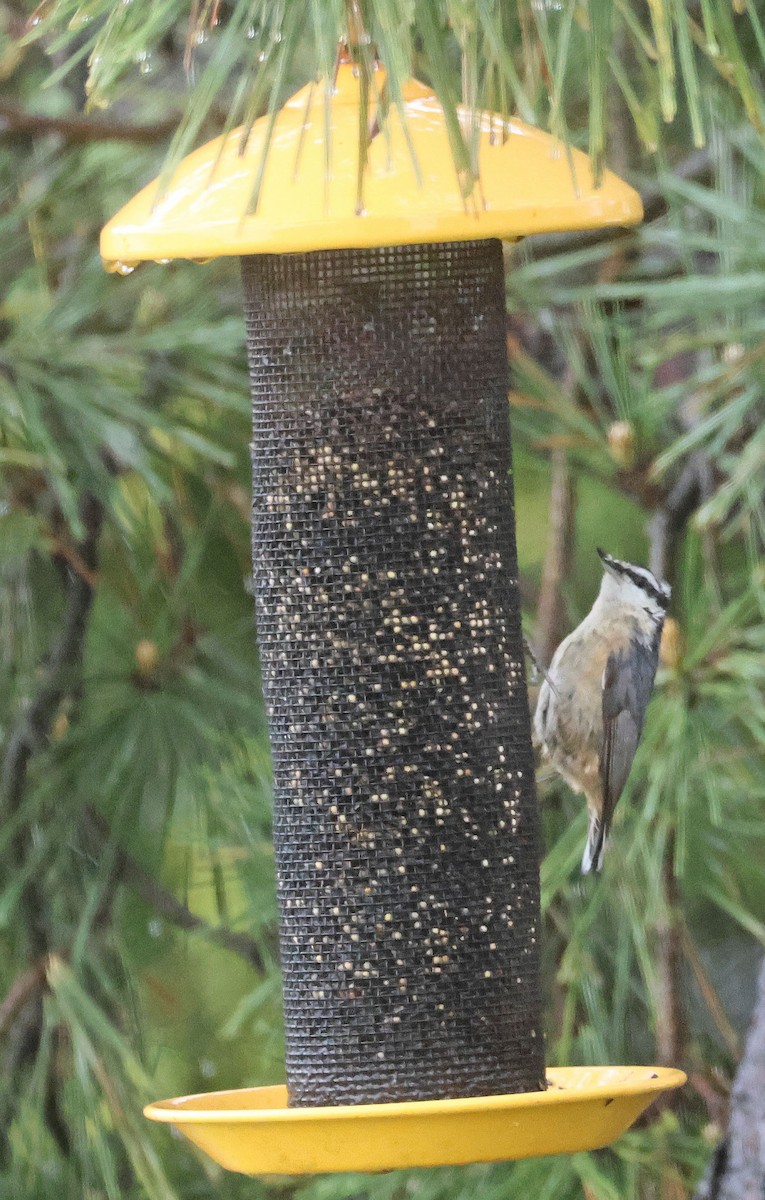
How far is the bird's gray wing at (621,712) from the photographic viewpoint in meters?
3.21

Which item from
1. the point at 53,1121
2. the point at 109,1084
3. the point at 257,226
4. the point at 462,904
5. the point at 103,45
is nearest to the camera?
the point at 103,45

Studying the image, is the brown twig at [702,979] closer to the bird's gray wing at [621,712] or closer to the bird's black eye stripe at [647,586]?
the bird's gray wing at [621,712]

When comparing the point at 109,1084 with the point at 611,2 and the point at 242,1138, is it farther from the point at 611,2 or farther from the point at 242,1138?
the point at 611,2

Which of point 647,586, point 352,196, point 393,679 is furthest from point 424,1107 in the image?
point 647,586

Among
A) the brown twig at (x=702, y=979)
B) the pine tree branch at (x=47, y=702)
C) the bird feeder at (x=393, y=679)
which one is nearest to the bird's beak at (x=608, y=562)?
the brown twig at (x=702, y=979)

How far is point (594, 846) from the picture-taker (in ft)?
10.5

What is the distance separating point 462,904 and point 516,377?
4.68 ft

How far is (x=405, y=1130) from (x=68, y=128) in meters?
2.08

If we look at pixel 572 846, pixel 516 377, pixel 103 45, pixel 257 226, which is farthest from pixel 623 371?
pixel 103 45

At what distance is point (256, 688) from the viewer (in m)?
3.66

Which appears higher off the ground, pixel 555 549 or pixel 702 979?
pixel 555 549

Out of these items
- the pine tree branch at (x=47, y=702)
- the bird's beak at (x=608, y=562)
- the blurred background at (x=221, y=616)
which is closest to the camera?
the blurred background at (x=221, y=616)

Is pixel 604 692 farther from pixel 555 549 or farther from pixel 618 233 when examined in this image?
pixel 618 233

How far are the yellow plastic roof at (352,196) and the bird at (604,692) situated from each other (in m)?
1.21
